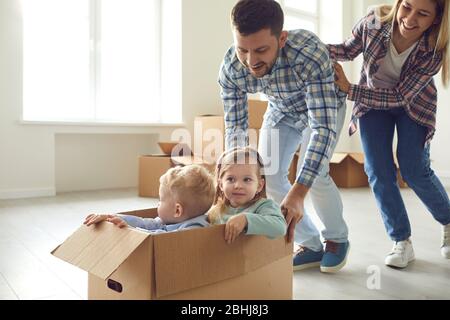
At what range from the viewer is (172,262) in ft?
2.92

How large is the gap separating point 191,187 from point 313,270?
24.9 inches

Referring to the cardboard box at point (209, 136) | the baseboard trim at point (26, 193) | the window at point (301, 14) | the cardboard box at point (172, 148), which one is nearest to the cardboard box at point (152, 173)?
the cardboard box at point (172, 148)

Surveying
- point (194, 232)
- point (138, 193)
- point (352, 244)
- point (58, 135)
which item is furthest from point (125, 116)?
point (194, 232)

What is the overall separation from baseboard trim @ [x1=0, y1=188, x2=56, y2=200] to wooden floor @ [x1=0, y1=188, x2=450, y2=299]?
0.41 metres

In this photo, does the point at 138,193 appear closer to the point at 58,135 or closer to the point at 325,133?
the point at 58,135

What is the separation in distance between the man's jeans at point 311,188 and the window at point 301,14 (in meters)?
3.70

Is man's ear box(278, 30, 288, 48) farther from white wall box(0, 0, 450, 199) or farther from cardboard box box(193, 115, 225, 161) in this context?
white wall box(0, 0, 450, 199)

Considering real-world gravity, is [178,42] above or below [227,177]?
above

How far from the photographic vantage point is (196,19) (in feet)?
13.1

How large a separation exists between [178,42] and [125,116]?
0.80 m

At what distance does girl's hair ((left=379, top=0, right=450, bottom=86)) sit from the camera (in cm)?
141

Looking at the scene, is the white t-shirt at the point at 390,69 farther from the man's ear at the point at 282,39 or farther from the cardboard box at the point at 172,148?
the cardboard box at the point at 172,148

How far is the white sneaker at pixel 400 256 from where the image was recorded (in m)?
1.54
